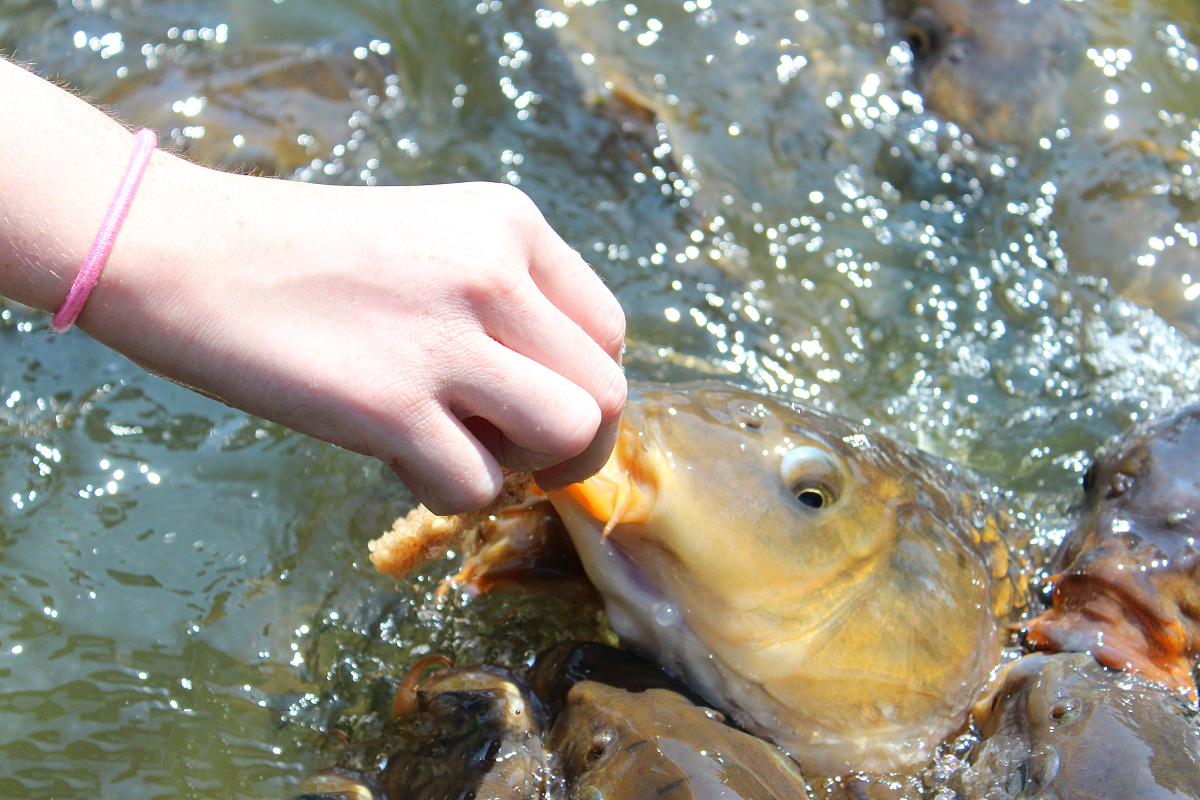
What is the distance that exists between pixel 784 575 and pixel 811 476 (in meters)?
0.21

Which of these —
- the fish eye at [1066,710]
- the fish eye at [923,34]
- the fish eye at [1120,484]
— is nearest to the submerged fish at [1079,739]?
the fish eye at [1066,710]

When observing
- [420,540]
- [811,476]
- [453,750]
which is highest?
[811,476]

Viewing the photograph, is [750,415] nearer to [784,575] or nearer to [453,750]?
[784,575]

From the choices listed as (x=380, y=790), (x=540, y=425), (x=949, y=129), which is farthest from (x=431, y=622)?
(x=949, y=129)

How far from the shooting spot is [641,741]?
1.69m

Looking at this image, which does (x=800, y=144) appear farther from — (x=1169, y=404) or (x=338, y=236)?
(x=338, y=236)

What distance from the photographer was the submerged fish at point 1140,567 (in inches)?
85.4

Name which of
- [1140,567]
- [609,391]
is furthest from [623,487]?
[1140,567]

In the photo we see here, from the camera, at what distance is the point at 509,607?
226 cm

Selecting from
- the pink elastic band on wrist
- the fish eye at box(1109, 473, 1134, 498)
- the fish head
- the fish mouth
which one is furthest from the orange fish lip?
the fish eye at box(1109, 473, 1134, 498)

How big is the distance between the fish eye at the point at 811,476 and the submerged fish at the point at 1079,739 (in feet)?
2.06

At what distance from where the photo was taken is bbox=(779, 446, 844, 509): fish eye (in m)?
1.84

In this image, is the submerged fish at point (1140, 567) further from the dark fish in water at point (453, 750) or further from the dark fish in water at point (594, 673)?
the dark fish in water at point (453, 750)

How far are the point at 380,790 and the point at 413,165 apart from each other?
246cm
